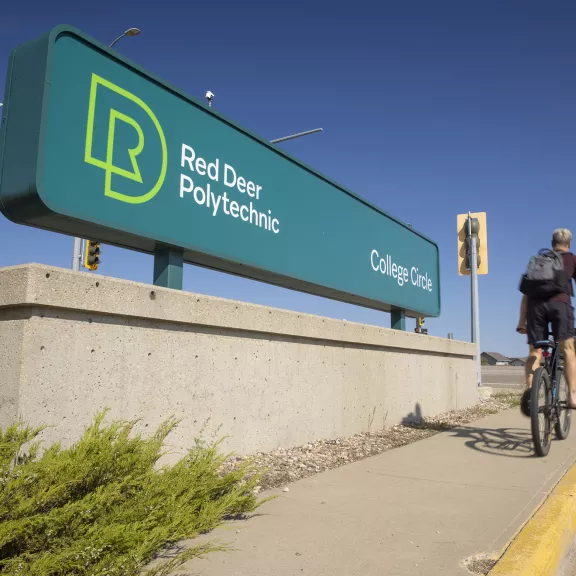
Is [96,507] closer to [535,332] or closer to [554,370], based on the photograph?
[535,332]

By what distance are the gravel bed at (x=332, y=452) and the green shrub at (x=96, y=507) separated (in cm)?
90

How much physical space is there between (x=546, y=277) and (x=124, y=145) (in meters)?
3.97

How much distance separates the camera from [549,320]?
5.38 m

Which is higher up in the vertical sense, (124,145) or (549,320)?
(124,145)

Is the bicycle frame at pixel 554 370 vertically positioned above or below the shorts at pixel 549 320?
below

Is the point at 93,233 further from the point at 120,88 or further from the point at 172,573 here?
the point at 172,573

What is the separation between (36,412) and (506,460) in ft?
13.2

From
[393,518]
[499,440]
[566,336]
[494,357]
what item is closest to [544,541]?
[393,518]

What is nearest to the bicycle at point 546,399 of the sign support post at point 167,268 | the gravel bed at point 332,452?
the gravel bed at point 332,452

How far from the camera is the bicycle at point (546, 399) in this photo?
16.1ft

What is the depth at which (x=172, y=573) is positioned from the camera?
2.40 m

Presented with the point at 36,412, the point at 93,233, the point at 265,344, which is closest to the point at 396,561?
the point at 36,412

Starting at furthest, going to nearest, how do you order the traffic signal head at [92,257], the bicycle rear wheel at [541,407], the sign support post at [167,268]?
the traffic signal head at [92,257]
the bicycle rear wheel at [541,407]
the sign support post at [167,268]

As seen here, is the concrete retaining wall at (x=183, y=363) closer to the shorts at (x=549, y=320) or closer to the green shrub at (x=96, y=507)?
the green shrub at (x=96, y=507)
